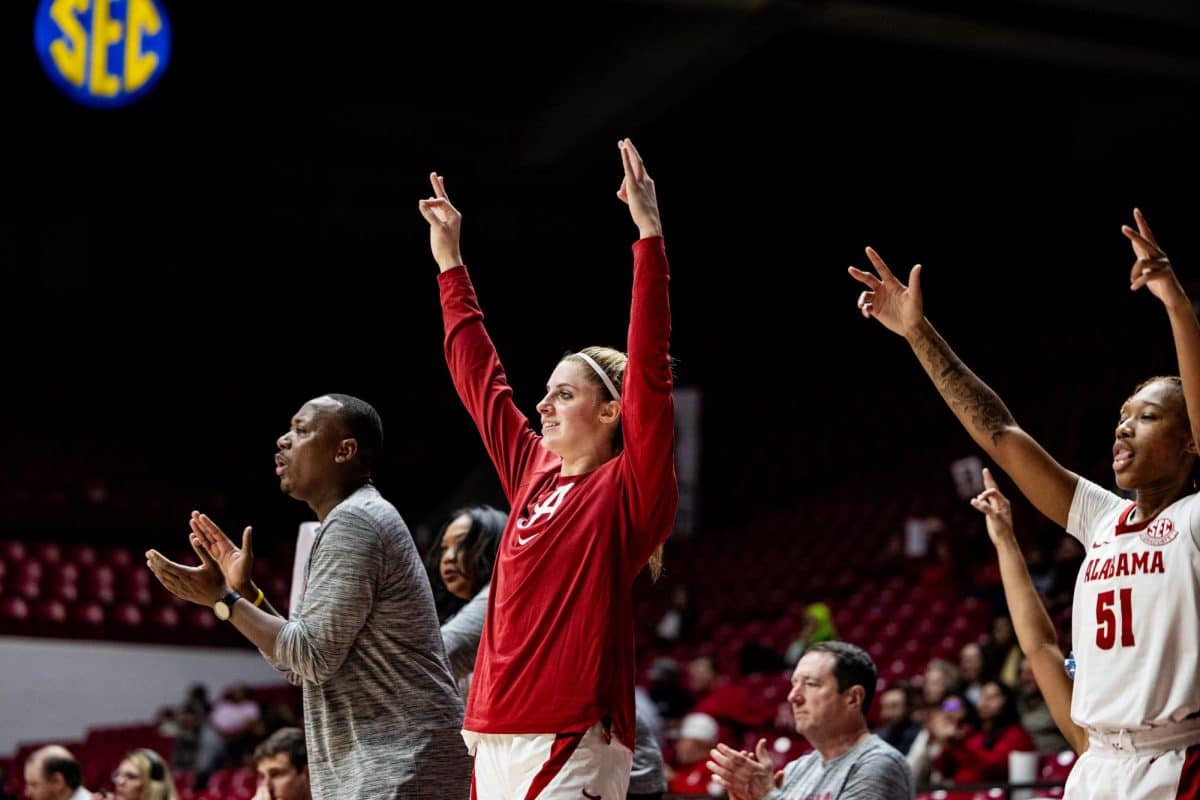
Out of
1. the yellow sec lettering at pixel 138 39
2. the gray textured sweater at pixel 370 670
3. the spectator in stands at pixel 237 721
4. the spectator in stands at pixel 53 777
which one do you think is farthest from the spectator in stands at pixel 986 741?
the yellow sec lettering at pixel 138 39

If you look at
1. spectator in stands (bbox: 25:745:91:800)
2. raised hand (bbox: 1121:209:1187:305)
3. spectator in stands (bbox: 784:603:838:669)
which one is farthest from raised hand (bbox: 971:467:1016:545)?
spectator in stands (bbox: 784:603:838:669)

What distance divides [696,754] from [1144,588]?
3.91 meters

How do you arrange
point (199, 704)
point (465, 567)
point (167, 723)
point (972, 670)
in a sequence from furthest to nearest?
point (167, 723)
point (199, 704)
point (972, 670)
point (465, 567)

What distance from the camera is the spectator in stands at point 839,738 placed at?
4.01m

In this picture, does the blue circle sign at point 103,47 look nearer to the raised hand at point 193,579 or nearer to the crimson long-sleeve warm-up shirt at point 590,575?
the raised hand at point 193,579

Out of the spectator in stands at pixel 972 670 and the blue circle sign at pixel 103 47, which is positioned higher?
the blue circle sign at pixel 103 47

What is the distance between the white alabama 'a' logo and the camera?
3166 millimetres

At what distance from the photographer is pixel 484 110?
17797mm

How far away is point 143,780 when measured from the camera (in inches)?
268

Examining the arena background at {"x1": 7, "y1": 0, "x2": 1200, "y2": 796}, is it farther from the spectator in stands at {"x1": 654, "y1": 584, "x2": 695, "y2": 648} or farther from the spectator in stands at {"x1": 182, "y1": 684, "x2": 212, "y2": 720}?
the spectator in stands at {"x1": 182, "y1": 684, "x2": 212, "y2": 720}

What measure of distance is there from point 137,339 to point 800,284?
829 centimetres

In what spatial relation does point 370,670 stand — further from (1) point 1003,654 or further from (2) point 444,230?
(1) point 1003,654

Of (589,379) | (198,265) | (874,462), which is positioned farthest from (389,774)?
(198,265)

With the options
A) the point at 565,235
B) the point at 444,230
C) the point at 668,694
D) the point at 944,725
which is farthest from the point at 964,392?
the point at 565,235
